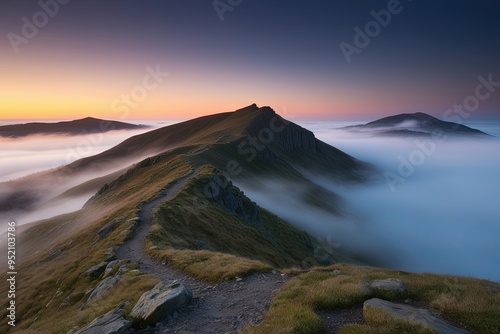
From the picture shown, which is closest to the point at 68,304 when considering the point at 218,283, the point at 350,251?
the point at 218,283

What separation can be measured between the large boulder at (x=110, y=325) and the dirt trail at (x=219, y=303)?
3.28 feet

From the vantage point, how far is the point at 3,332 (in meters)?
34.6

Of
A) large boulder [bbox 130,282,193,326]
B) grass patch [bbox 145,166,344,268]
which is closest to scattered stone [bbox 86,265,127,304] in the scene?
grass patch [bbox 145,166,344,268]

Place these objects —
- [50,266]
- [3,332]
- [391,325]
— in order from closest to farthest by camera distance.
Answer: [391,325]
[3,332]
[50,266]

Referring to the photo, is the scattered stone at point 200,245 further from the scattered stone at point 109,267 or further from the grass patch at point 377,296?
the grass patch at point 377,296

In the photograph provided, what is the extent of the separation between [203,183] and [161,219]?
26638 mm

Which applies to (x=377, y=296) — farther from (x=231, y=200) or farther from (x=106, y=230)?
(x=231, y=200)

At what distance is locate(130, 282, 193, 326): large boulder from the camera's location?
15930 millimetres

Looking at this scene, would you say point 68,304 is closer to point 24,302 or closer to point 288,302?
point 24,302

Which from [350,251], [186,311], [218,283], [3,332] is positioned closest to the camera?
[186,311]

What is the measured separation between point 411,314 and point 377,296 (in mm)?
3033

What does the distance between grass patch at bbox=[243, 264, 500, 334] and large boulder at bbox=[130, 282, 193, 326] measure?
5.26 metres

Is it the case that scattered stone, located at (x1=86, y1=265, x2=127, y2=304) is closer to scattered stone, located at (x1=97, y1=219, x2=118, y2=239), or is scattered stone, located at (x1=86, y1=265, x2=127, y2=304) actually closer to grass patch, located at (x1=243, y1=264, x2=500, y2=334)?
grass patch, located at (x1=243, y1=264, x2=500, y2=334)

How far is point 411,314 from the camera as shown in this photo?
13.9 metres
